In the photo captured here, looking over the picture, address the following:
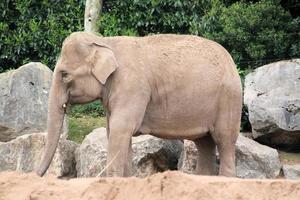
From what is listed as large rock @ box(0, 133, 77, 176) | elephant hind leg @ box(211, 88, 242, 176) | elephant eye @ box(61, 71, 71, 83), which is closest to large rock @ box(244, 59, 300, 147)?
elephant hind leg @ box(211, 88, 242, 176)

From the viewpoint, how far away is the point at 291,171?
40.5ft

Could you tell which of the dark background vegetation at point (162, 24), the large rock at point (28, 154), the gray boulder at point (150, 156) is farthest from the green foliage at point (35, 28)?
the gray boulder at point (150, 156)

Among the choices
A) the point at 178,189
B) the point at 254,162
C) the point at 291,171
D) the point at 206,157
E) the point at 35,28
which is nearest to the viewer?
the point at 178,189

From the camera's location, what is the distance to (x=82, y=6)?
1655cm

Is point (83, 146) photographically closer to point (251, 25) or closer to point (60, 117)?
point (60, 117)

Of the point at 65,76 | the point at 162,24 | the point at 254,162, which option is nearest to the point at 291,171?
the point at 254,162

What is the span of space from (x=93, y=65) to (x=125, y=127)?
0.78 m

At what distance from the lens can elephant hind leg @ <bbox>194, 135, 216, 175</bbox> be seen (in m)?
11.0

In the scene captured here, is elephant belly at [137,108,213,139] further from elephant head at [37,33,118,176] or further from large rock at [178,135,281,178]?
large rock at [178,135,281,178]

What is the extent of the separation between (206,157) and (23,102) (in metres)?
3.25

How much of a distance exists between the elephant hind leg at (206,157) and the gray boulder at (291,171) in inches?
62.8

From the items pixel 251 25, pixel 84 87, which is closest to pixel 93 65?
pixel 84 87

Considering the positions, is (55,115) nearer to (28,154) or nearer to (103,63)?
(103,63)

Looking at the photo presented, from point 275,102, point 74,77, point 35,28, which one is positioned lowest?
point 275,102
